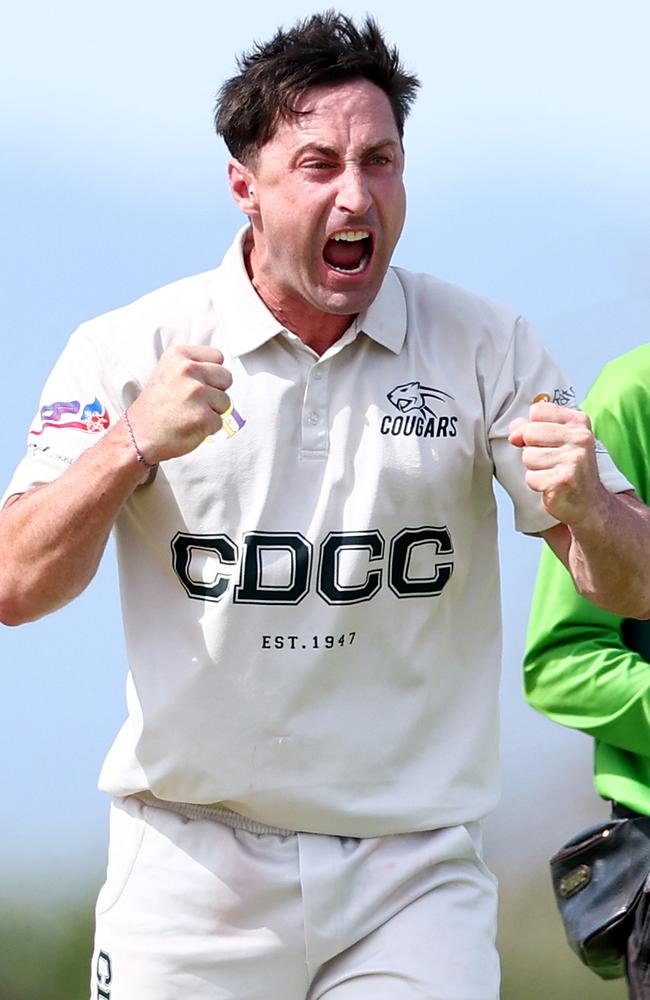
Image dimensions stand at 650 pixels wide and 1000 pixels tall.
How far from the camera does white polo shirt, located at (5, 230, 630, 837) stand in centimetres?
320

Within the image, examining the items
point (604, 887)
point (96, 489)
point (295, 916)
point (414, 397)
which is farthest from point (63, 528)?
point (604, 887)

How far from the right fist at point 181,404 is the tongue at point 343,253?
0.34 metres

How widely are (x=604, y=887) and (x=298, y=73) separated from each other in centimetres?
170

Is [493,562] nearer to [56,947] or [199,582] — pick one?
[199,582]

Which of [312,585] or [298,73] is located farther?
[298,73]

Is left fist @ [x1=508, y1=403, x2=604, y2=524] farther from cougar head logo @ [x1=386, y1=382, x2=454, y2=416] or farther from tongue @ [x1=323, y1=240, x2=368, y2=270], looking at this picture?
tongue @ [x1=323, y1=240, x2=368, y2=270]

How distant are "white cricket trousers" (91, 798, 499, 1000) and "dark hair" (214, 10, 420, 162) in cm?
130

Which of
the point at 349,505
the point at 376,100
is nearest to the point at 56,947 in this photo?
the point at 349,505

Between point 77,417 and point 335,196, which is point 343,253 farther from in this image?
point 77,417

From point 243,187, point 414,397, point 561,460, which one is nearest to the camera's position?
point 561,460

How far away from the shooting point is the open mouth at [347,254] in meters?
3.25

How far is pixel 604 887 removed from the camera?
362 centimetres

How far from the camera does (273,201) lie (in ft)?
10.8

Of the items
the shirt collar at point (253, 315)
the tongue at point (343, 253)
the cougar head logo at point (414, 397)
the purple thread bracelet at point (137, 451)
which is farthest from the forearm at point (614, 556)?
the purple thread bracelet at point (137, 451)
